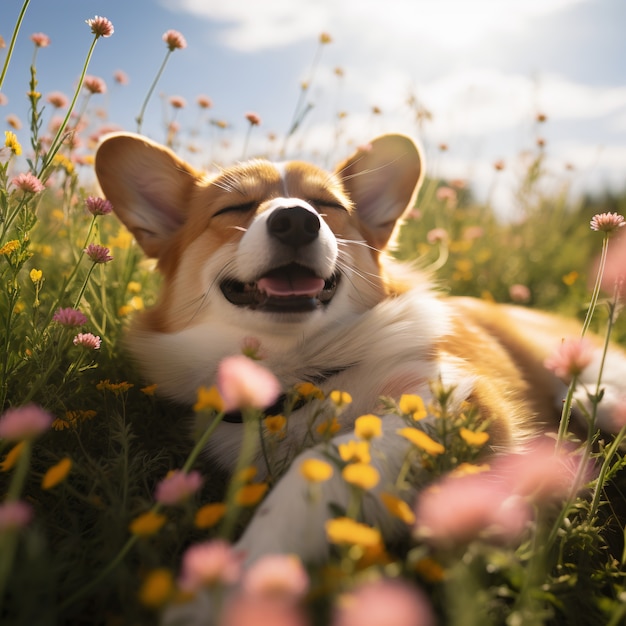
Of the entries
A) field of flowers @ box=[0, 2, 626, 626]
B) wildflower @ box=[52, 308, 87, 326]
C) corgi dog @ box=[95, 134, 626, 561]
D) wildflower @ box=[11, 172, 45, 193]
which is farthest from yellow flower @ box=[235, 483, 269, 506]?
wildflower @ box=[11, 172, 45, 193]

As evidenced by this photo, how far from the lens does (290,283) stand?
2051 millimetres

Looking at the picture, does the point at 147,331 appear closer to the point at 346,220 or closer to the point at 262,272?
the point at 262,272

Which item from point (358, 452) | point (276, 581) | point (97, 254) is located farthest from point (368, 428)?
point (97, 254)

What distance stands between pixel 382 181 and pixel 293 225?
0.95 meters

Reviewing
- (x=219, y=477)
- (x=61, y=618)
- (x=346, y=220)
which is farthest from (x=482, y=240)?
(x=61, y=618)

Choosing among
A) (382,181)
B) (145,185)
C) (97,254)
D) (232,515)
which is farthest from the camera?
(382,181)

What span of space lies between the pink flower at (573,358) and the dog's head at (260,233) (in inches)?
41.9

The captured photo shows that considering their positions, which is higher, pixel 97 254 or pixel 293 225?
pixel 293 225

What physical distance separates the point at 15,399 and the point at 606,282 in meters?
1.75

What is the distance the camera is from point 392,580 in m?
0.93

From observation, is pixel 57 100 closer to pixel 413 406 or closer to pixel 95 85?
pixel 95 85

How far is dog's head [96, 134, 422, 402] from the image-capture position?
1988 mm

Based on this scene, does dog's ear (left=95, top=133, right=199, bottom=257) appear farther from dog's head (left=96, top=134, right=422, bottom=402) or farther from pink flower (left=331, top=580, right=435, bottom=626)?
pink flower (left=331, top=580, right=435, bottom=626)

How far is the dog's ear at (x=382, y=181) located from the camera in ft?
8.60
